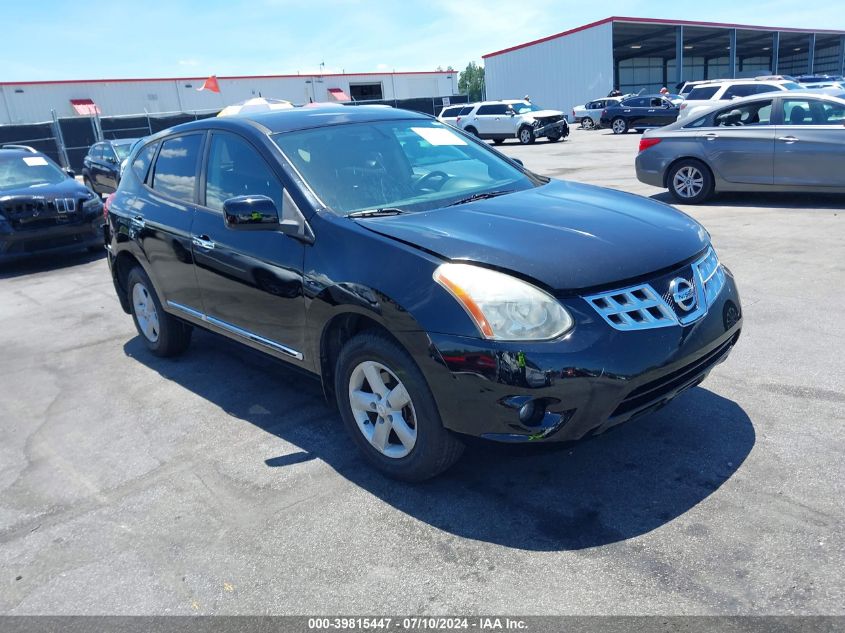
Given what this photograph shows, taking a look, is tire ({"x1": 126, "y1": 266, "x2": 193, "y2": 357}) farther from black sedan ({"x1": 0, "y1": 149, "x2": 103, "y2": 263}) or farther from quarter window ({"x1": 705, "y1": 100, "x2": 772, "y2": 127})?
quarter window ({"x1": 705, "y1": 100, "x2": 772, "y2": 127})

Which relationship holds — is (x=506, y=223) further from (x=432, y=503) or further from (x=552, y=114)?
(x=552, y=114)

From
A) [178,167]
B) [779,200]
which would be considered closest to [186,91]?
[779,200]

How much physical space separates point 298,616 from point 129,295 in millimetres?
3990

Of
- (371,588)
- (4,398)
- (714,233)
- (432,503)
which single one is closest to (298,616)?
(371,588)

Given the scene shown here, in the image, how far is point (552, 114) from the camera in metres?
28.1

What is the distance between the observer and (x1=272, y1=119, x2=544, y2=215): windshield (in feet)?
12.2

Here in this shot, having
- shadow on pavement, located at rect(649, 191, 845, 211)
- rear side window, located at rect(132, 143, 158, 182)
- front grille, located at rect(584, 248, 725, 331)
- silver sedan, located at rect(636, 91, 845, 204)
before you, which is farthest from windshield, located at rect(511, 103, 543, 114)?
front grille, located at rect(584, 248, 725, 331)

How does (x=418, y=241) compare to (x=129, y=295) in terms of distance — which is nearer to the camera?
(x=418, y=241)

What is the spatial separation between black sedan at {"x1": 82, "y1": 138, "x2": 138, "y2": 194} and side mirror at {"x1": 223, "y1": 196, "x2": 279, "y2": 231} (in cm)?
1349

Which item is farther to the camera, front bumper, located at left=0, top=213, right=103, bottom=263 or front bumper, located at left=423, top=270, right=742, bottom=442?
front bumper, located at left=0, top=213, right=103, bottom=263

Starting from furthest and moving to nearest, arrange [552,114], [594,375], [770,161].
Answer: [552,114], [770,161], [594,375]

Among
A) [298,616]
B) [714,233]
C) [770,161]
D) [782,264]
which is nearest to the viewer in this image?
[298,616]

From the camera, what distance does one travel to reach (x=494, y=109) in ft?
94.1

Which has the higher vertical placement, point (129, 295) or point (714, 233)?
point (129, 295)
